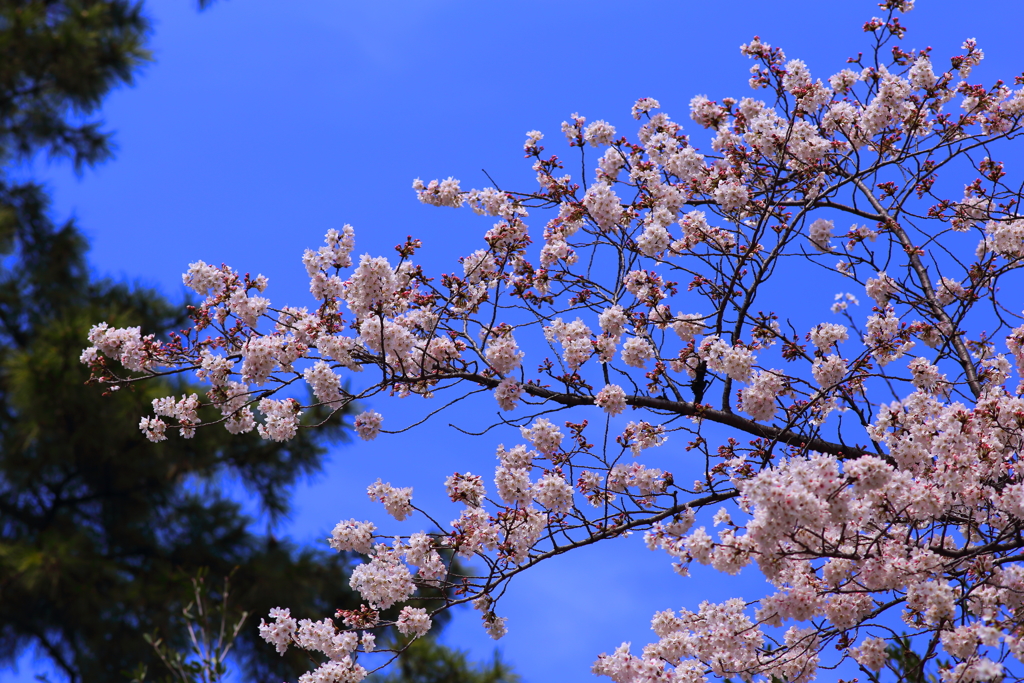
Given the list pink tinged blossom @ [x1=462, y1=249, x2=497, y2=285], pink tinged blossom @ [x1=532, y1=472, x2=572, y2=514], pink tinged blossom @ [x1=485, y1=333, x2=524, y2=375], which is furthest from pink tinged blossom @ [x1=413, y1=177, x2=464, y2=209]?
pink tinged blossom @ [x1=532, y1=472, x2=572, y2=514]

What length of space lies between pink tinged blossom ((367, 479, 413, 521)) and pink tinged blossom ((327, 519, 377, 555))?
0.15 m

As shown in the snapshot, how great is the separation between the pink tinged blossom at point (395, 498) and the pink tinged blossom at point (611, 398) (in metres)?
1.31

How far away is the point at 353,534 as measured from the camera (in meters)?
4.87

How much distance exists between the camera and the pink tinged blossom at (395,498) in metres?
4.93

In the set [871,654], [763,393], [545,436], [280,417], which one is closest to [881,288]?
[763,393]

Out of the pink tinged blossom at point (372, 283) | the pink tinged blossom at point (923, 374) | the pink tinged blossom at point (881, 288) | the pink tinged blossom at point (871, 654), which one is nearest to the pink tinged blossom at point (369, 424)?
the pink tinged blossom at point (372, 283)

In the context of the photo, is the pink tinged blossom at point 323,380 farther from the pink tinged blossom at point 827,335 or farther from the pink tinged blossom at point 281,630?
the pink tinged blossom at point 827,335

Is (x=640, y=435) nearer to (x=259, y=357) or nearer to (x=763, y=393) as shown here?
(x=763, y=393)

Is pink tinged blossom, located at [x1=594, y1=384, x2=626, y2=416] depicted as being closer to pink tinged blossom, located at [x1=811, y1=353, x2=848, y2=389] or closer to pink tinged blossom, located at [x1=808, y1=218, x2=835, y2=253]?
pink tinged blossom, located at [x1=811, y1=353, x2=848, y2=389]

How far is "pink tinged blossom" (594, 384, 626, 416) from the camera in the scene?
177 inches

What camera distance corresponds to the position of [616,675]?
4.69 m

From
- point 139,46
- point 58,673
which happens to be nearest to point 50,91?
point 139,46

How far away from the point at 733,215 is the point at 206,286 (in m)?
3.49

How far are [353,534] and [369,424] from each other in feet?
2.20
